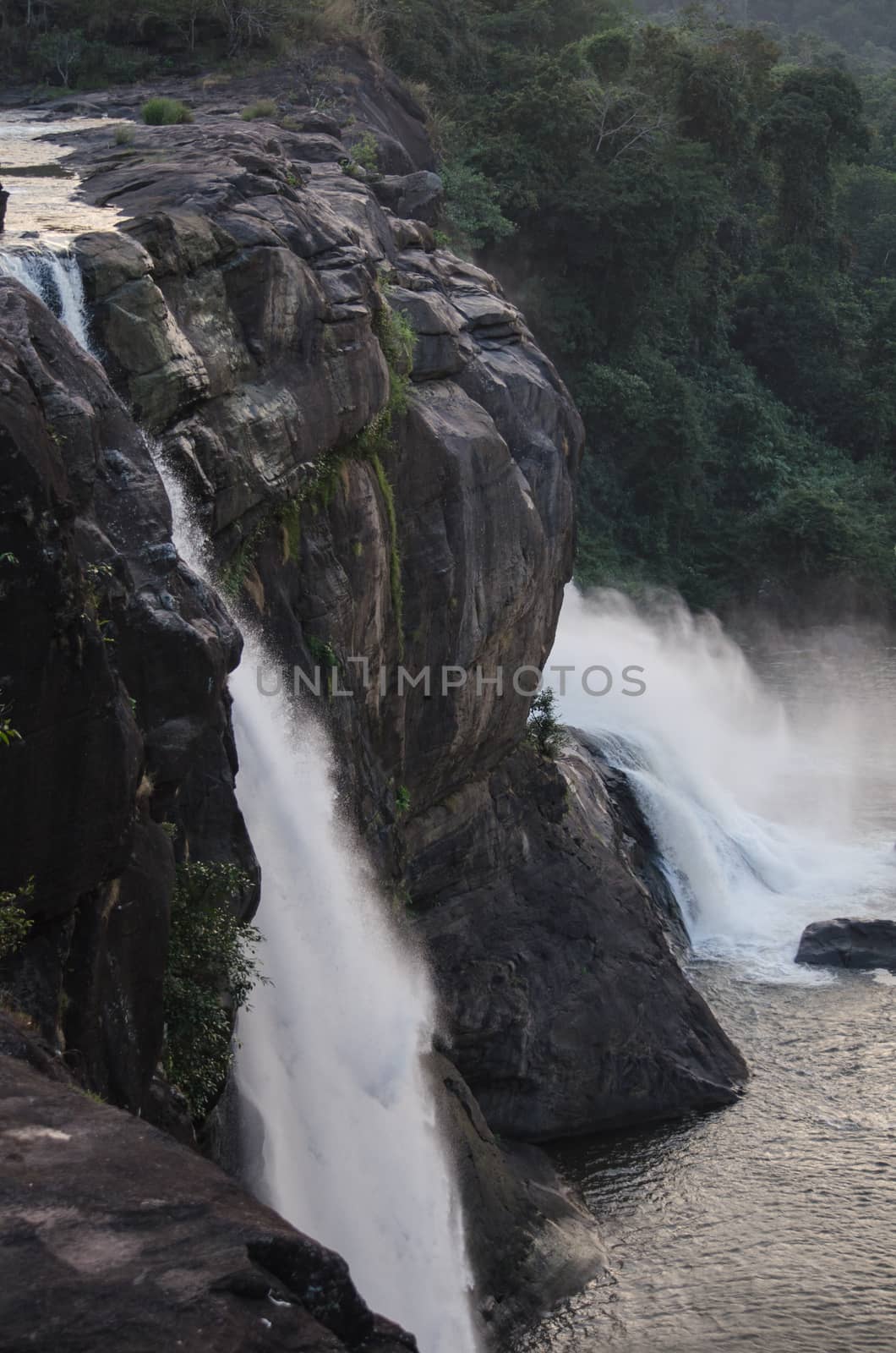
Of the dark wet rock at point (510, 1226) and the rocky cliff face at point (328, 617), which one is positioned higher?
the rocky cliff face at point (328, 617)

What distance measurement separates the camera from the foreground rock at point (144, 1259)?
555cm

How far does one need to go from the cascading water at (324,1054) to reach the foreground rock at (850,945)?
26.5 ft

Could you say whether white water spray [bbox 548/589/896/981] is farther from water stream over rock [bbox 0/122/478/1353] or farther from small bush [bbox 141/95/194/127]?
small bush [bbox 141/95/194/127]

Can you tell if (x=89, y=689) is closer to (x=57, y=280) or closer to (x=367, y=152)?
(x=57, y=280)

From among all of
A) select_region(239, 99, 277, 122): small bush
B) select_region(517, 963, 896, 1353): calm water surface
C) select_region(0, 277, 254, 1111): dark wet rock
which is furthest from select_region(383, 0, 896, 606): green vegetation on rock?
select_region(0, 277, 254, 1111): dark wet rock

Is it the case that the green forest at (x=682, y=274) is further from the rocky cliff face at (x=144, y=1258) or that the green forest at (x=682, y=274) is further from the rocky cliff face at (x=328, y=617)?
the rocky cliff face at (x=144, y=1258)

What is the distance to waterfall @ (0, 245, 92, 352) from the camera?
1227 cm

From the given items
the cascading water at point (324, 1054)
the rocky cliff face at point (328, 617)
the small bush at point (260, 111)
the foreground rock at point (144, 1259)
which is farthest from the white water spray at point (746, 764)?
the foreground rock at point (144, 1259)

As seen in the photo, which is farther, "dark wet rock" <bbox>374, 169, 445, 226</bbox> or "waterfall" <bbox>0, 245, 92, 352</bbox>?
"dark wet rock" <bbox>374, 169, 445, 226</bbox>

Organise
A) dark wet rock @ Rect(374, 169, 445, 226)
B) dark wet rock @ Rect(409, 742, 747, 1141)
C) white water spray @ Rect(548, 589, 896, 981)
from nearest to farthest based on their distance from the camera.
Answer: dark wet rock @ Rect(409, 742, 747, 1141)
white water spray @ Rect(548, 589, 896, 981)
dark wet rock @ Rect(374, 169, 445, 226)

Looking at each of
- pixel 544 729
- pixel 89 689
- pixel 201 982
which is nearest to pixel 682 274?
pixel 544 729

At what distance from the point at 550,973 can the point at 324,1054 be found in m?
5.77

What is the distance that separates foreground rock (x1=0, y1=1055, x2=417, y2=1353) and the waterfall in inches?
289

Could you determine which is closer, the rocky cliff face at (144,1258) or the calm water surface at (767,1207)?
the rocky cliff face at (144,1258)
